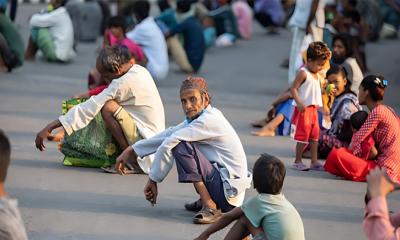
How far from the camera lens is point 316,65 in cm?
912

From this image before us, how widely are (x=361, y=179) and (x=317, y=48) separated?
1.13 m

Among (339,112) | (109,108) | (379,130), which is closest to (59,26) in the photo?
(339,112)

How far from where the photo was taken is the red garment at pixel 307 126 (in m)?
9.08

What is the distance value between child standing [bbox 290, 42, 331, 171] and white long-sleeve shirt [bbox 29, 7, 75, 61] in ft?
22.1

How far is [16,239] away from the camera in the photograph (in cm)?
493

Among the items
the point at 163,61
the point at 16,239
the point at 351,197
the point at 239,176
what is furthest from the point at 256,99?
the point at 16,239

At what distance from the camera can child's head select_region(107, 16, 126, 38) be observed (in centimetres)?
1259

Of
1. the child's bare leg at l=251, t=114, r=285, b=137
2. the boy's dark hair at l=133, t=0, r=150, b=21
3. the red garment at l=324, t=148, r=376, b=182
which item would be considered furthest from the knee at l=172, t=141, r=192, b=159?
the boy's dark hair at l=133, t=0, r=150, b=21

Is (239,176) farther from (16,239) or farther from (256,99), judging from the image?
(256,99)

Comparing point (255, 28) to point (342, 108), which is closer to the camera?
point (342, 108)

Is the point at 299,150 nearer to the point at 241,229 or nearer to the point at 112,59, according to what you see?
the point at 112,59

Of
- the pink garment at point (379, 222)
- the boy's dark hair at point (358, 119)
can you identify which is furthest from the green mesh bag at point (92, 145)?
the pink garment at point (379, 222)

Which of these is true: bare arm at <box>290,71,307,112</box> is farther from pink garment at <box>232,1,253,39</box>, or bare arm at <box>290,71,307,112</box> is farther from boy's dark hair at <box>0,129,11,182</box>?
pink garment at <box>232,1,253,39</box>

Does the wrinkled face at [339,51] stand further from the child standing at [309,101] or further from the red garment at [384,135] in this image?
the red garment at [384,135]
